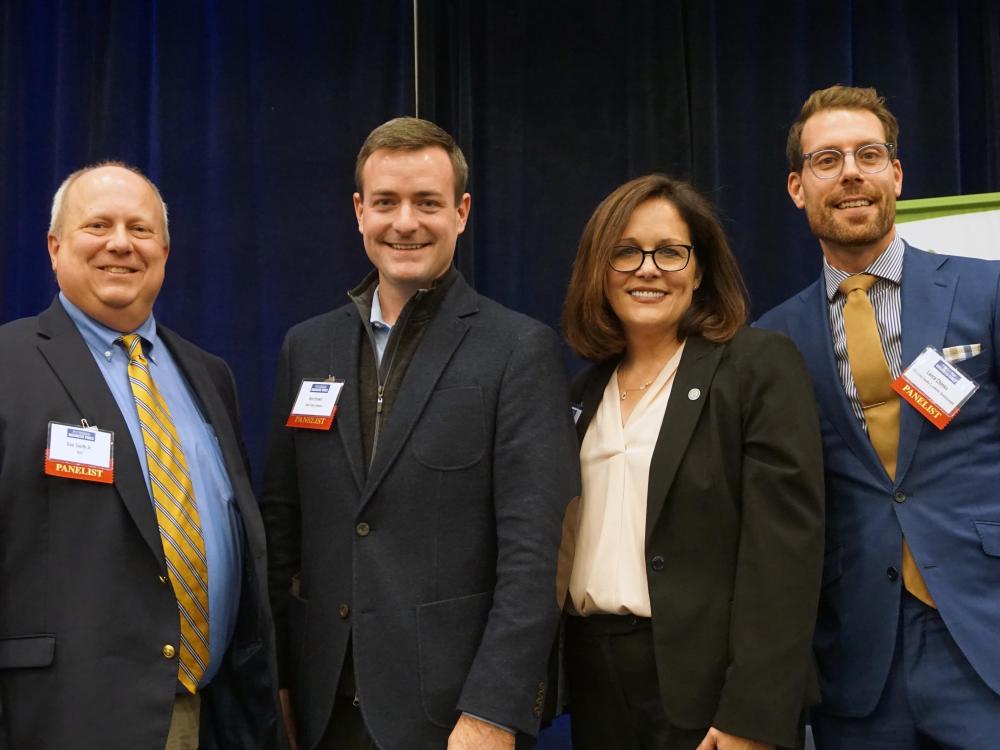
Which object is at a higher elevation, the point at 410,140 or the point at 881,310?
the point at 410,140

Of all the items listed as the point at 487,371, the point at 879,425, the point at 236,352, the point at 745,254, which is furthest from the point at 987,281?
the point at 236,352

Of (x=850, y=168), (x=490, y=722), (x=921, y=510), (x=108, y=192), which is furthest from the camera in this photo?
(x=850, y=168)

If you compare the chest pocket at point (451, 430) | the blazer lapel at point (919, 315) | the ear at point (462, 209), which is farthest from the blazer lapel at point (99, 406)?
the blazer lapel at point (919, 315)

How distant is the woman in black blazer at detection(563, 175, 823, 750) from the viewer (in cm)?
175

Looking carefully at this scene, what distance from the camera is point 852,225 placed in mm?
2115

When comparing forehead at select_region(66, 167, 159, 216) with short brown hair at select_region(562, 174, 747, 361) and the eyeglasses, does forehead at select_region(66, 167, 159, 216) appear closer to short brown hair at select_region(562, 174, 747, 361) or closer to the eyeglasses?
short brown hair at select_region(562, 174, 747, 361)

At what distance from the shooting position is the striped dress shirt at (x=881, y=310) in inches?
80.8

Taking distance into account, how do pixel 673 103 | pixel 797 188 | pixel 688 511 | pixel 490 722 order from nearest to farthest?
pixel 490 722, pixel 688 511, pixel 797 188, pixel 673 103

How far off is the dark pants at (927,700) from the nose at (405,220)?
4.27ft

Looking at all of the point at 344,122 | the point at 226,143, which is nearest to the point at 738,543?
the point at 344,122

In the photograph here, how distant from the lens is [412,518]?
1.83 meters

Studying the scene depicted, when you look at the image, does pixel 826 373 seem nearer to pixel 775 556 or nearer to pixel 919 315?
pixel 919 315

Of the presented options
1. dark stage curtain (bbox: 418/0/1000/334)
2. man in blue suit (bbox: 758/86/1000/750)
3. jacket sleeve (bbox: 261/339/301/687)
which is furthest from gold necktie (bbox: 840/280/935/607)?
dark stage curtain (bbox: 418/0/1000/334)

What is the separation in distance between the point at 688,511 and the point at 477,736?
58cm
